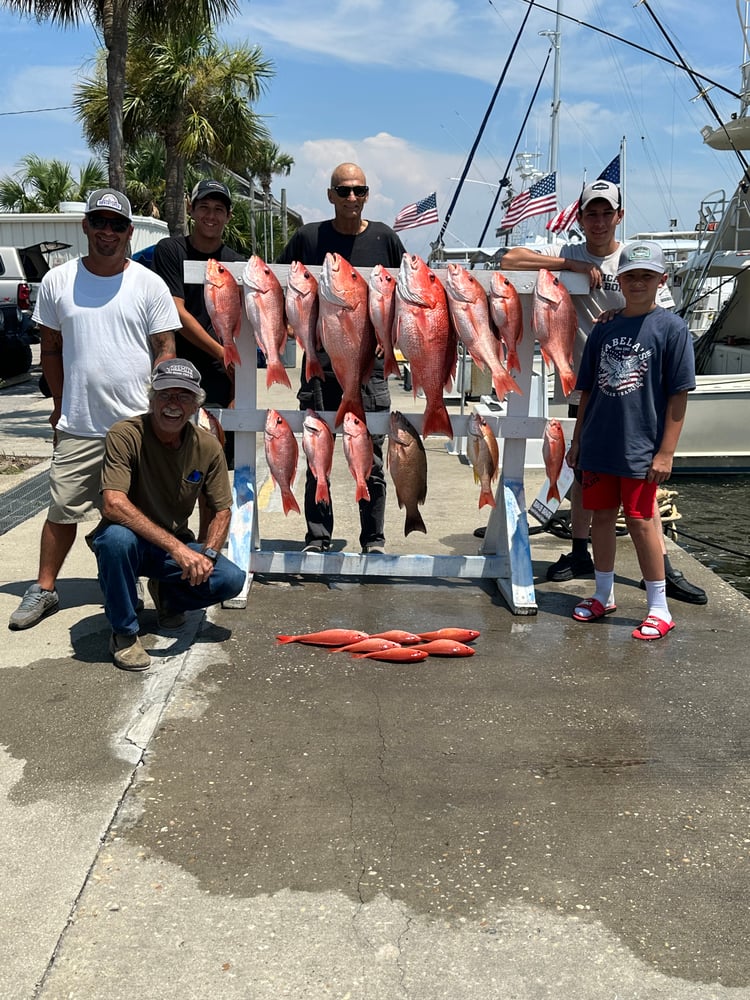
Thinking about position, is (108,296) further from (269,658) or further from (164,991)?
(164,991)

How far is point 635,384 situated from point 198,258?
2486mm

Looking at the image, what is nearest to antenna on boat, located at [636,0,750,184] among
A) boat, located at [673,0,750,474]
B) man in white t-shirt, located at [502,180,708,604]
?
boat, located at [673,0,750,474]

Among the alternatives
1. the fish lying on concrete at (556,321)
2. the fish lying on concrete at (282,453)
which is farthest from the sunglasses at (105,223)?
the fish lying on concrete at (556,321)

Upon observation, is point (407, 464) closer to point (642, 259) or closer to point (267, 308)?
point (267, 308)

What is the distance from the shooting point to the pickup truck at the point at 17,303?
52.0 feet

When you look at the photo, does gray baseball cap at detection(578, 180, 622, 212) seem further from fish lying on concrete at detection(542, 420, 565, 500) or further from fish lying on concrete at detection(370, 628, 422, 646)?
fish lying on concrete at detection(370, 628, 422, 646)

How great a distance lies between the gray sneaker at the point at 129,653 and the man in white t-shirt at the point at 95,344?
672 mm

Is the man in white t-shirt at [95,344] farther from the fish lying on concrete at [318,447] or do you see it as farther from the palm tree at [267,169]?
the palm tree at [267,169]

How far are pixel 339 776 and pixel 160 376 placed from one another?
1940 millimetres

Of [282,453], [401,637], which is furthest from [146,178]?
[401,637]

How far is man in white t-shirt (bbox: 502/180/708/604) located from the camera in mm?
5109

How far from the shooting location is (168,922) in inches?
102

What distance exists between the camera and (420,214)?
2006cm

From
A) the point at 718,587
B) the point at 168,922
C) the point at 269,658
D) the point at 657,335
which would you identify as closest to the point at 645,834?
the point at 168,922
